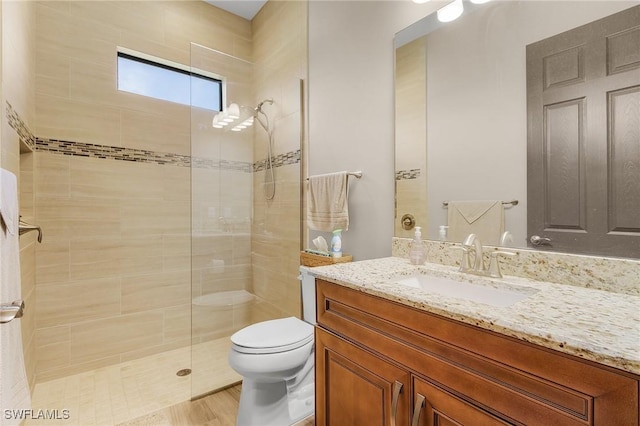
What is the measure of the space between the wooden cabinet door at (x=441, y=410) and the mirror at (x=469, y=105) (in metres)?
0.70

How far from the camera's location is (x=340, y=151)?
79.0 inches

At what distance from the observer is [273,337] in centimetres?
160

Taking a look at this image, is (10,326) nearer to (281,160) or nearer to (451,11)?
(281,160)

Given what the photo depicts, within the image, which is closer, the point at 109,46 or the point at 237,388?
the point at 237,388

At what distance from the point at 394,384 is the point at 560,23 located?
4.55 feet

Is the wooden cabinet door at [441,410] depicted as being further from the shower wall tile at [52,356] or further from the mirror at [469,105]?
the shower wall tile at [52,356]

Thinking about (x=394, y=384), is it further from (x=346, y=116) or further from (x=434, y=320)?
(x=346, y=116)

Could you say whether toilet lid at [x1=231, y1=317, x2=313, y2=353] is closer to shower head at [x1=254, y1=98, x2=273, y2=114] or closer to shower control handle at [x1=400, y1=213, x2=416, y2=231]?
shower control handle at [x1=400, y1=213, x2=416, y2=231]

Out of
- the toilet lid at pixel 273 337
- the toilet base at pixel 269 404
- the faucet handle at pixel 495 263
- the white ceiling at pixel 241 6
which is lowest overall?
the toilet base at pixel 269 404

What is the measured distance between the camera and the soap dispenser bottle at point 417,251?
1366 mm

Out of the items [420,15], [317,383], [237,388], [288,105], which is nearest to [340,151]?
[288,105]

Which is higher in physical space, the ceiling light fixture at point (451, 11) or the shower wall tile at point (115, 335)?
the ceiling light fixture at point (451, 11)

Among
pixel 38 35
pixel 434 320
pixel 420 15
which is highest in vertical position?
pixel 38 35

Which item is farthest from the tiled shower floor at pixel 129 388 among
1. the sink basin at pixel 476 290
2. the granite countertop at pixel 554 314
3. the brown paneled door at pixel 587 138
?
the brown paneled door at pixel 587 138
